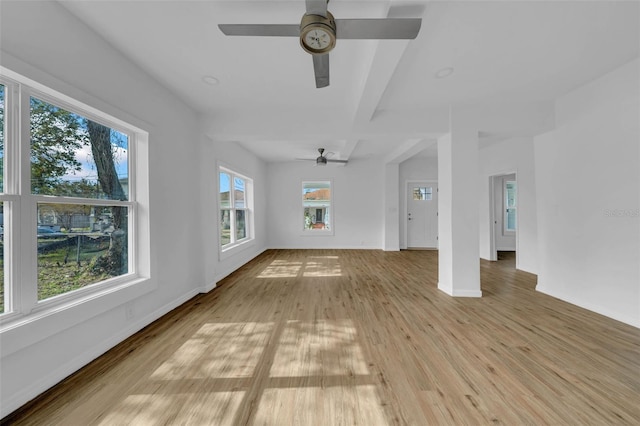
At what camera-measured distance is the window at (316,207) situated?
7.09 metres

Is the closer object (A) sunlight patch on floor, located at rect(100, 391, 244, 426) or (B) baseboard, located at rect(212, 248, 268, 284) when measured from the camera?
(A) sunlight patch on floor, located at rect(100, 391, 244, 426)

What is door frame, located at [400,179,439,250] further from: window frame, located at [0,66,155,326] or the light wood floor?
window frame, located at [0,66,155,326]

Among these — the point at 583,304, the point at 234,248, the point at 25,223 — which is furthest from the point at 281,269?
the point at 583,304

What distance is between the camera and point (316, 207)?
23.5 ft

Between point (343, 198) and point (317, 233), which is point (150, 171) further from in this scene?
point (343, 198)

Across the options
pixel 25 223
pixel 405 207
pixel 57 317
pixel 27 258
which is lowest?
pixel 57 317

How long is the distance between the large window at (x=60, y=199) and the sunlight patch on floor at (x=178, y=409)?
92cm

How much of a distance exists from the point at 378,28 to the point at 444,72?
143 centimetres

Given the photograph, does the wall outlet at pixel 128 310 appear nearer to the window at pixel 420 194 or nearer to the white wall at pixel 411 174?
the white wall at pixel 411 174

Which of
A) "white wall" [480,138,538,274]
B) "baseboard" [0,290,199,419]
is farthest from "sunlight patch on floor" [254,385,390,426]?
"white wall" [480,138,538,274]

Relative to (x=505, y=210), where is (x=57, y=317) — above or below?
below

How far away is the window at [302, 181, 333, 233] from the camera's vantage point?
7.09 metres

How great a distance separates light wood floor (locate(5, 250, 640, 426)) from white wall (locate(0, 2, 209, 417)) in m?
0.17

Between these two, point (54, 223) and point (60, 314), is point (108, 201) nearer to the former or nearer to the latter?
point (54, 223)
